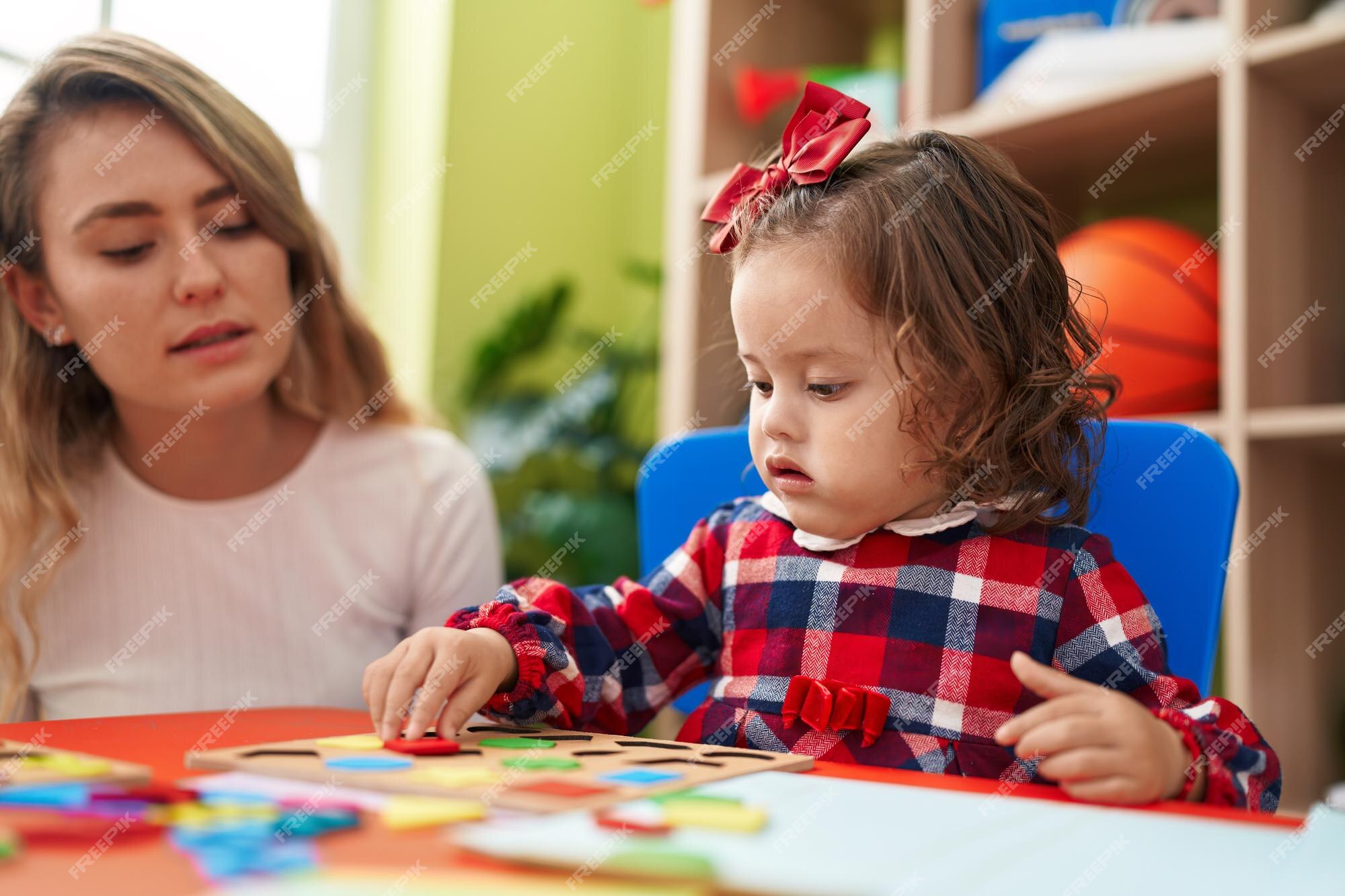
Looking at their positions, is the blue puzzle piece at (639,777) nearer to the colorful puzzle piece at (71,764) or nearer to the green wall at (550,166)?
the colorful puzzle piece at (71,764)

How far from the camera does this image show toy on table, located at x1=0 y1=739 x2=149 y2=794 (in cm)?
54

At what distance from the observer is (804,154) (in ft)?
3.00

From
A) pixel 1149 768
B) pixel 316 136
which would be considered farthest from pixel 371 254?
pixel 1149 768

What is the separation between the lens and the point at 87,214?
117 cm

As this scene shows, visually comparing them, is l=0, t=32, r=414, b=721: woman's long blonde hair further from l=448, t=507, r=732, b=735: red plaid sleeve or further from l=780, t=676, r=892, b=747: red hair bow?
l=780, t=676, r=892, b=747: red hair bow

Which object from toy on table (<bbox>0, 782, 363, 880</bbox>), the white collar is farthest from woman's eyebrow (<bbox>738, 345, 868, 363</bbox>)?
toy on table (<bbox>0, 782, 363, 880</bbox>)

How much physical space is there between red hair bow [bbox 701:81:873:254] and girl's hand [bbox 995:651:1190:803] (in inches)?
17.3

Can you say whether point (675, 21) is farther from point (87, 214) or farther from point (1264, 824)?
point (1264, 824)

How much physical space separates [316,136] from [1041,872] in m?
2.66

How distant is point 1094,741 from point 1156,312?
0.99 m

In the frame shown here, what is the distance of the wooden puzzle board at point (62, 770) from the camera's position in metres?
0.54

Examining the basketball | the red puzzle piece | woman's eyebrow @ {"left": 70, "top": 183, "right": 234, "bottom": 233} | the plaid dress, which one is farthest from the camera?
the basketball

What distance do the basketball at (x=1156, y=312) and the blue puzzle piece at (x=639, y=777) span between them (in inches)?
40.4

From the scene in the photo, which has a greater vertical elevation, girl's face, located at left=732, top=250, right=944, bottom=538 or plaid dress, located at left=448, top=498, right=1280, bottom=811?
girl's face, located at left=732, top=250, right=944, bottom=538
